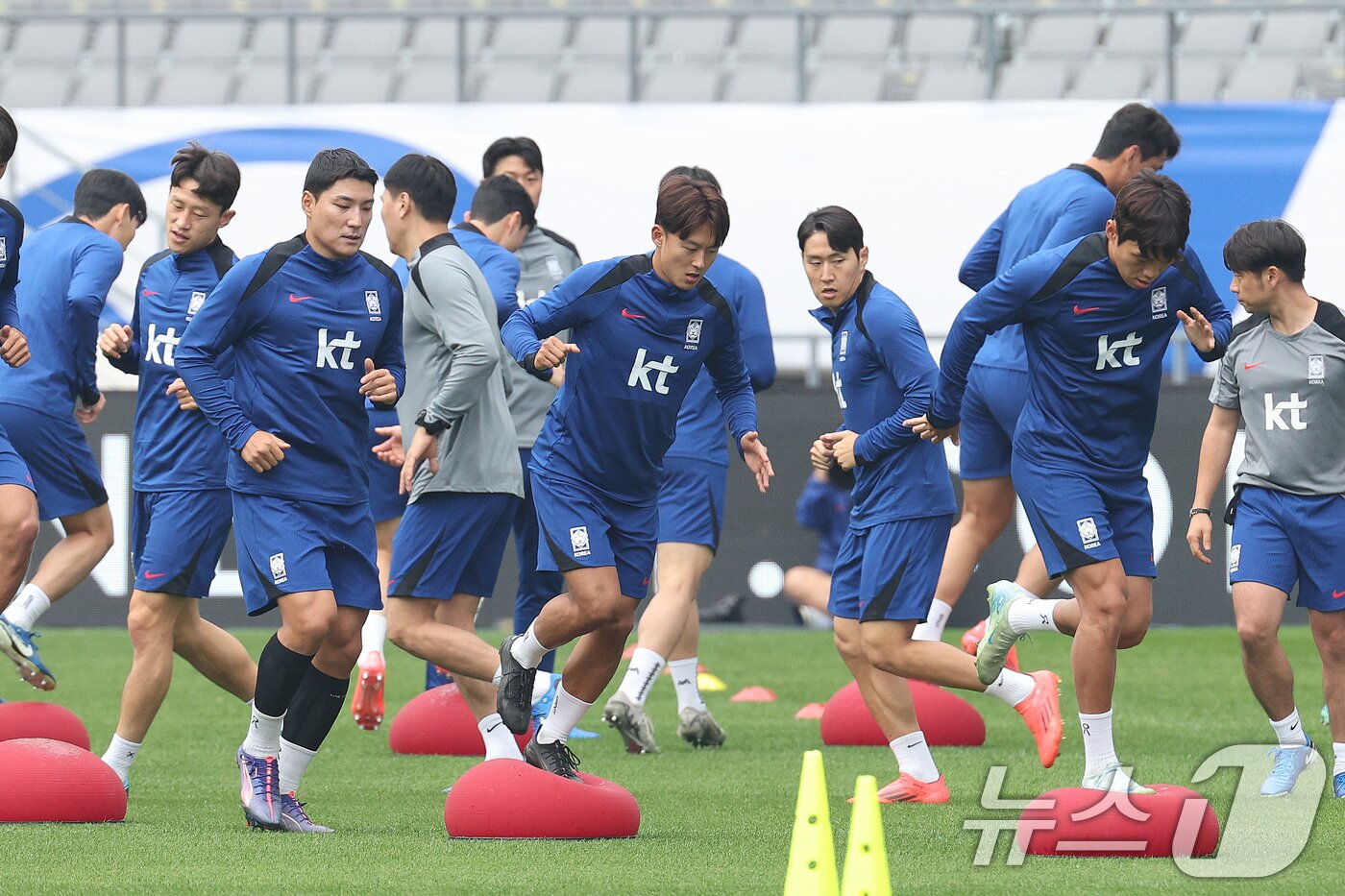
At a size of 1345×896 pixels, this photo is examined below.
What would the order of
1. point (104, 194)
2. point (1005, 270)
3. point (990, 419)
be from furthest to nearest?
point (990, 419) < point (104, 194) < point (1005, 270)

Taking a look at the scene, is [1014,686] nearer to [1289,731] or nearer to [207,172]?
[1289,731]

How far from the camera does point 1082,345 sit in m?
6.20

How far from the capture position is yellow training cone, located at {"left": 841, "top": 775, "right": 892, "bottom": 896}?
4027 mm

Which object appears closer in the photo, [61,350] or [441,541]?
[441,541]

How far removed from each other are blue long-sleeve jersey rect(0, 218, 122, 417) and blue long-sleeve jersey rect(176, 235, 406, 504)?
1804 millimetres

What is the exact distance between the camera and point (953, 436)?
6.55 meters

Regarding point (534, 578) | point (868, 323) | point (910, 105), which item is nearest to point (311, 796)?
point (534, 578)

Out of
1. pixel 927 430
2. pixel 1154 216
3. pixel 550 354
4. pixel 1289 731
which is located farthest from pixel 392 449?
pixel 1289 731

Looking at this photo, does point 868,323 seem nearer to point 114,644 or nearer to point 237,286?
point 237,286

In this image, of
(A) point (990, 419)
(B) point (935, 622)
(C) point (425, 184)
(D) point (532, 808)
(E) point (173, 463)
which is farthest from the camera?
(A) point (990, 419)

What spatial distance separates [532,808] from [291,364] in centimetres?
162

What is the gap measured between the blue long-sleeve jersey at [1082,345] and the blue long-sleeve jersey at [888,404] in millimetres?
301

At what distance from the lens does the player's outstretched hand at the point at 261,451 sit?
19.1 ft

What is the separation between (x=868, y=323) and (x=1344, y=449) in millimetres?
1710
